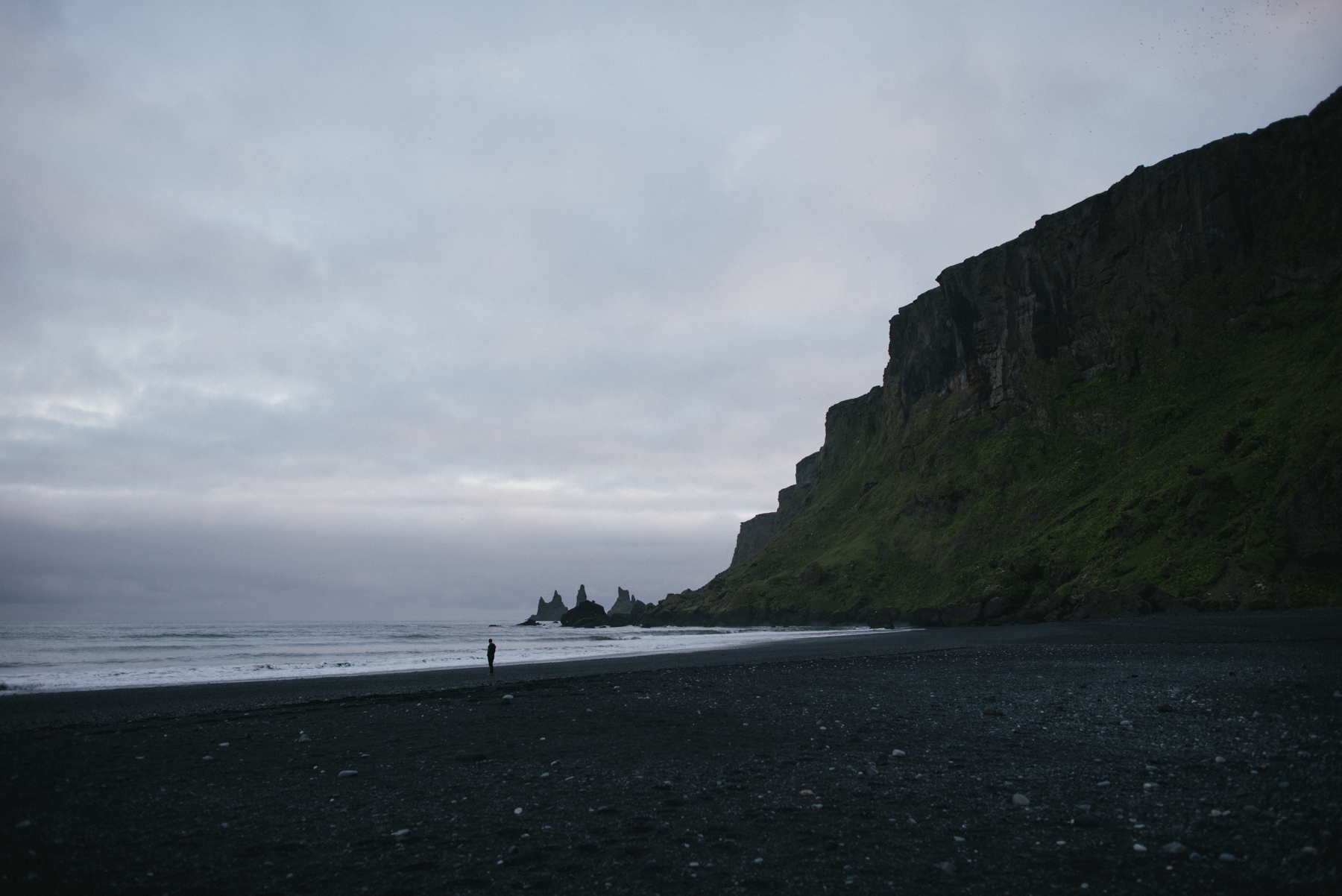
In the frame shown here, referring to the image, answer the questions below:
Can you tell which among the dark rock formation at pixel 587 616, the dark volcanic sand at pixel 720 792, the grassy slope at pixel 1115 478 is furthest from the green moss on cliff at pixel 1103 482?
the dark rock formation at pixel 587 616

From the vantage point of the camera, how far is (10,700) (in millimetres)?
18391

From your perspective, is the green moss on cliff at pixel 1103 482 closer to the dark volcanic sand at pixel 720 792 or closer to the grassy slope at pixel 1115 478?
the grassy slope at pixel 1115 478

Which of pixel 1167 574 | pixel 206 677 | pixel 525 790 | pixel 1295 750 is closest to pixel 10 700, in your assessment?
pixel 206 677

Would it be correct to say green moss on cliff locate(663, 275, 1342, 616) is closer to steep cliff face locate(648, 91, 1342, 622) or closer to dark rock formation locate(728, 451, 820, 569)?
steep cliff face locate(648, 91, 1342, 622)

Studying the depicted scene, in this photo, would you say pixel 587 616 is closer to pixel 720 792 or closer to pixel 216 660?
pixel 216 660

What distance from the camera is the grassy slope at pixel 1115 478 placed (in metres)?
37.4

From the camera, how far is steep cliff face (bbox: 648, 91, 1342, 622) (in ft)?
122

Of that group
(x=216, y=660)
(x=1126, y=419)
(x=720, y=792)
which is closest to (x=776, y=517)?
(x=1126, y=419)

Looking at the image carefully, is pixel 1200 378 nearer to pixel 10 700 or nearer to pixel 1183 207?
pixel 1183 207

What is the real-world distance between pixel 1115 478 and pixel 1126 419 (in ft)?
27.5

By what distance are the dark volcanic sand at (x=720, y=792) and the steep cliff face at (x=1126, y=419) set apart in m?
27.7

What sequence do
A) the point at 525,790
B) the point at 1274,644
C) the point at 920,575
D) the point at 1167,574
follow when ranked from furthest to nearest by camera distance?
the point at 920,575 → the point at 1167,574 → the point at 1274,644 → the point at 525,790

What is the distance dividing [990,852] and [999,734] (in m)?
5.00

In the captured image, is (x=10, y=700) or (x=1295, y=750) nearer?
(x=1295, y=750)
